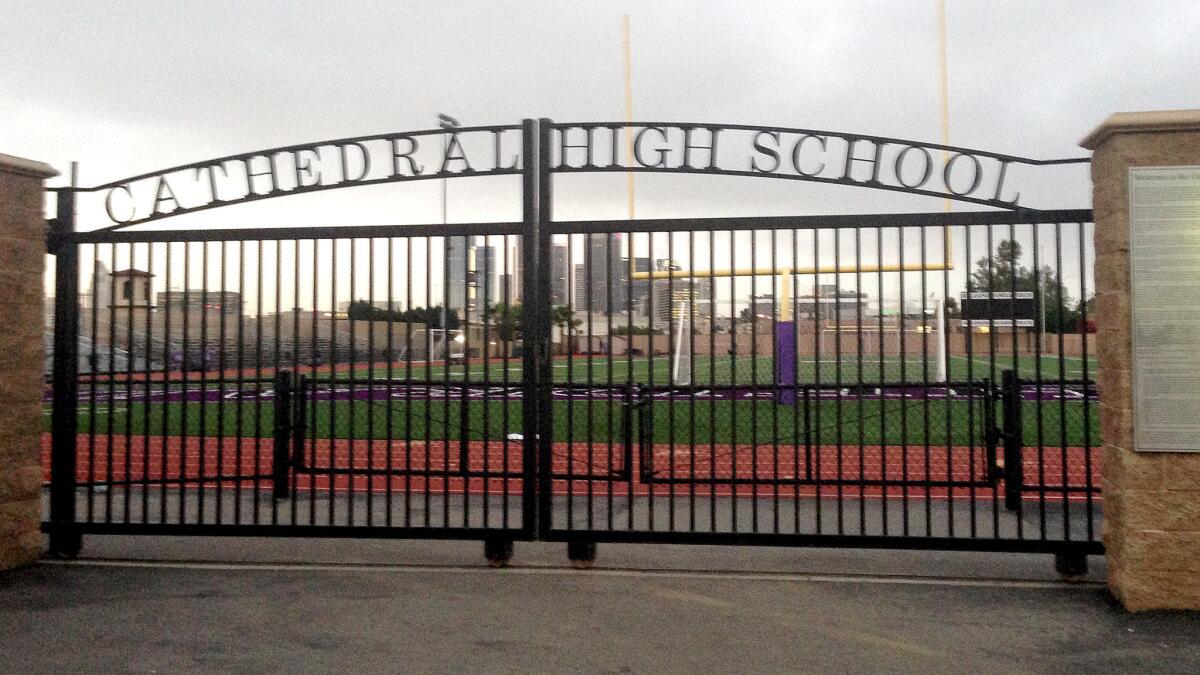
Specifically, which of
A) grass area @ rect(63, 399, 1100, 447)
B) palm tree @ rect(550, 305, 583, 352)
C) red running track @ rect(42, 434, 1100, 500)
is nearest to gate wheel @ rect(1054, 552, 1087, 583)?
red running track @ rect(42, 434, 1100, 500)

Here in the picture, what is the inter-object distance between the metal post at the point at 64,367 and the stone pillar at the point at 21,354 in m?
0.14

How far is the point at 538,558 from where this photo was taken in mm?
6375

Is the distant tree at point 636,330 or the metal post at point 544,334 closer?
the distant tree at point 636,330

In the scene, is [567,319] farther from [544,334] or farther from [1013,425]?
[1013,425]

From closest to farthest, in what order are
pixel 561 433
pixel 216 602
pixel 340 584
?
pixel 216 602
pixel 340 584
pixel 561 433

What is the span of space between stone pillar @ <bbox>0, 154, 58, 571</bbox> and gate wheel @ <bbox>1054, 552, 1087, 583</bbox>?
22.4 feet

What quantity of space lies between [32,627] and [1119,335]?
615 centimetres

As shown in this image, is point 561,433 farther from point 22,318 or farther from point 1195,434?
point 1195,434

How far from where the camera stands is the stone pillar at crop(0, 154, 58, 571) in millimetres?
5926

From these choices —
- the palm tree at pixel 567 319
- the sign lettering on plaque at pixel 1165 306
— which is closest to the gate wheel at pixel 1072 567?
the sign lettering on plaque at pixel 1165 306

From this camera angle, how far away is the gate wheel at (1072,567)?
565 cm

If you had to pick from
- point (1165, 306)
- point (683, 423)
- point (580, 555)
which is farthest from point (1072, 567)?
point (683, 423)

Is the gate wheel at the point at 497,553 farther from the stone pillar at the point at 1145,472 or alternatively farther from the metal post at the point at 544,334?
the stone pillar at the point at 1145,472

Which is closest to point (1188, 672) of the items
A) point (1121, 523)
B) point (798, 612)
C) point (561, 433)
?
point (1121, 523)
